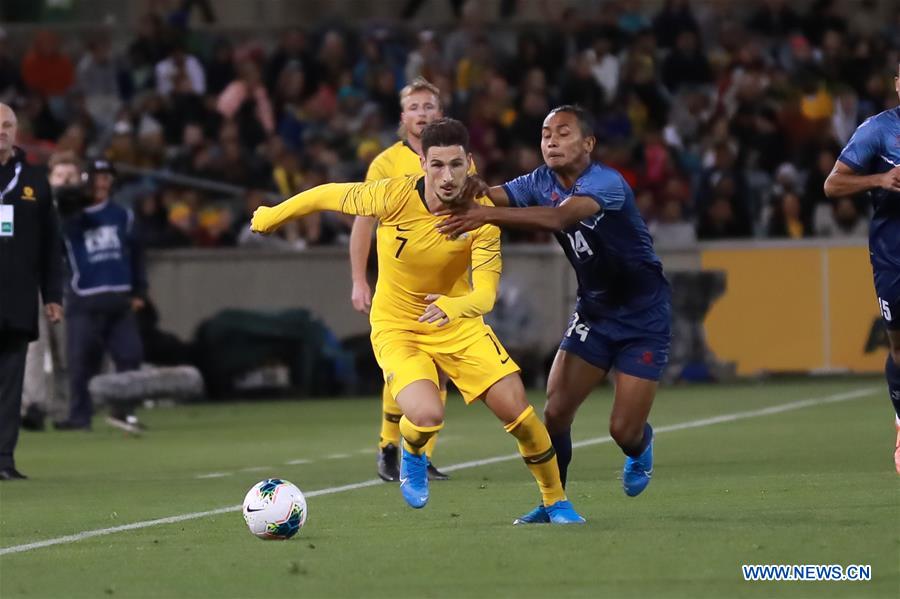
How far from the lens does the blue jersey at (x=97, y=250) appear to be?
653 inches

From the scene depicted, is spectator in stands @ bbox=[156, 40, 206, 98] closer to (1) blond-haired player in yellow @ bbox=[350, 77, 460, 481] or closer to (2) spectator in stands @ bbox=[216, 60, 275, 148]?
(2) spectator in stands @ bbox=[216, 60, 275, 148]

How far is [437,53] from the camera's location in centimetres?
2559

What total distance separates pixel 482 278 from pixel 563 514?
1184 mm

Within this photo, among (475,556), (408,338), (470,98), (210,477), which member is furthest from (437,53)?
(475,556)

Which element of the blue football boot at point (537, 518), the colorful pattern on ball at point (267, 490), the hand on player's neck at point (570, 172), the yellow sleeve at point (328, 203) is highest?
the hand on player's neck at point (570, 172)

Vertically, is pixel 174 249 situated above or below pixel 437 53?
below

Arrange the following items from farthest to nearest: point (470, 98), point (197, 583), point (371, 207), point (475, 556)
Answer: point (470, 98) → point (371, 207) → point (475, 556) → point (197, 583)

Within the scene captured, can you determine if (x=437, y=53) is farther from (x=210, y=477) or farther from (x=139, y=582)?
(x=139, y=582)

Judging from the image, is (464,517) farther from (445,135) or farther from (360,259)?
(360,259)

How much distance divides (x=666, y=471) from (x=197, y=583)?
508 cm

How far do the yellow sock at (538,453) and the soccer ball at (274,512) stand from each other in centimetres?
106

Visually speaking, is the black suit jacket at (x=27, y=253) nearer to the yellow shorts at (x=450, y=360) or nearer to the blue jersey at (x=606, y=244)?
the yellow shorts at (x=450, y=360)

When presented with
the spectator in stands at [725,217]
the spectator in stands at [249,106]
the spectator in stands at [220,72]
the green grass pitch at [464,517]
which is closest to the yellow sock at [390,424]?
the green grass pitch at [464,517]

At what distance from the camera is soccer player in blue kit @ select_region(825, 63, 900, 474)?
9867mm
